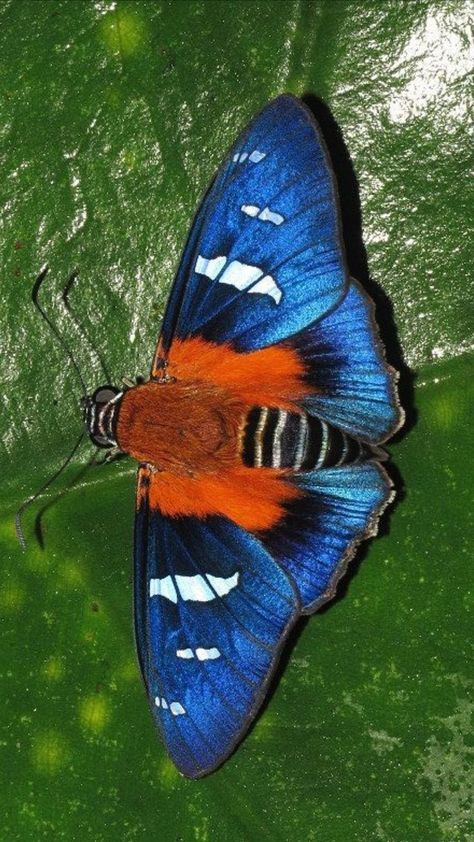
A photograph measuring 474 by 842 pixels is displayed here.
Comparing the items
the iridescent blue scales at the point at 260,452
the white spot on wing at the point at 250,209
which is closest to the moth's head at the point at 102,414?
the iridescent blue scales at the point at 260,452

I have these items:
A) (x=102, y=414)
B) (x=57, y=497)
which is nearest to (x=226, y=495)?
(x=102, y=414)

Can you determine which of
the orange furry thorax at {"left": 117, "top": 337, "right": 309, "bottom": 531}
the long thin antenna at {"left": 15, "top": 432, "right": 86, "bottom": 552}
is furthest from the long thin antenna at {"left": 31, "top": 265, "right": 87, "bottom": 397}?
the orange furry thorax at {"left": 117, "top": 337, "right": 309, "bottom": 531}

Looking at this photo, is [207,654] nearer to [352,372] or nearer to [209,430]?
[209,430]

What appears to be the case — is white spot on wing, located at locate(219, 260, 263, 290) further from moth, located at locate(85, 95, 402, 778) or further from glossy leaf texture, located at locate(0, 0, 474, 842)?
glossy leaf texture, located at locate(0, 0, 474, 842)

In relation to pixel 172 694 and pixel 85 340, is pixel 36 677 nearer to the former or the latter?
pixel 172 694

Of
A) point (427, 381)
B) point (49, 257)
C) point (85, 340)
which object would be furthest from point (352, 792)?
point (49, 257)

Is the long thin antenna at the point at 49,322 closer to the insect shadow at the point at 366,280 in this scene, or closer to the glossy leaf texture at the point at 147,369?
the glossy leaf texture at the point at 147,369
